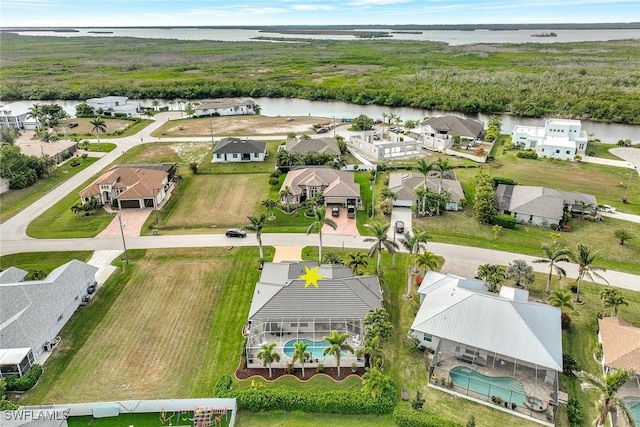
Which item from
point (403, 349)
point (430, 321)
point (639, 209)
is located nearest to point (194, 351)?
point (403, 349)

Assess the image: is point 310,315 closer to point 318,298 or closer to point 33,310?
point 318,298

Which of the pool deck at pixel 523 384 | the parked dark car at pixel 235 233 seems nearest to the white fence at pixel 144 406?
the pool deck at pixel 523 384

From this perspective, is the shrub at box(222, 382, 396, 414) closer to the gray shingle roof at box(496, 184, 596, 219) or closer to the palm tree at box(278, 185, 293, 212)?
the palm tree at box(278, 185, 293, 212)

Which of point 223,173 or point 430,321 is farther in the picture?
point 223,173

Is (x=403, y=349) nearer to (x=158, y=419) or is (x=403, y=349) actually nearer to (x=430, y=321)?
(x=430, y=321)

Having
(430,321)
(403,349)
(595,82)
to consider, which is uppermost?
(595,82)

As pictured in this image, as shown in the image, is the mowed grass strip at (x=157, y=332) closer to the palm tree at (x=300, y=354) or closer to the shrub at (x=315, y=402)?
the shrub at (x=315, y=402)
